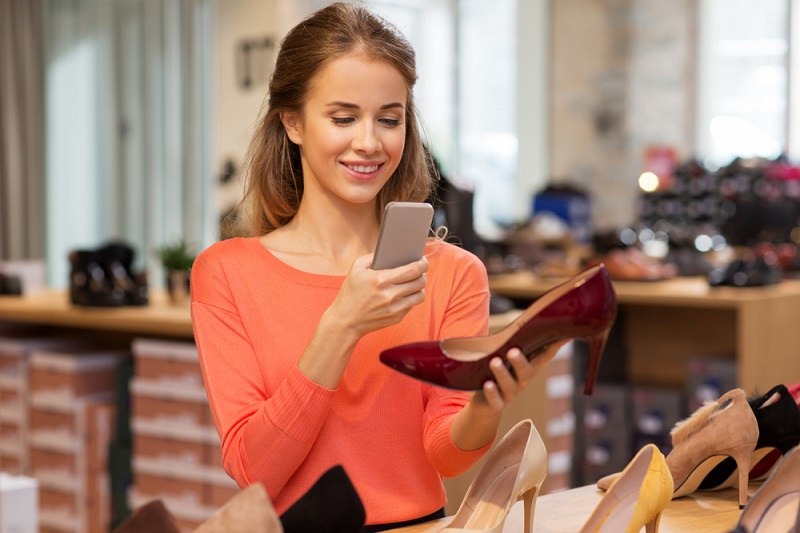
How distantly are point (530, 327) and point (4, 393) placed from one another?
10.3 feet

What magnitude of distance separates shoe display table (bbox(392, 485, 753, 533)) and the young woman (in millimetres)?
104

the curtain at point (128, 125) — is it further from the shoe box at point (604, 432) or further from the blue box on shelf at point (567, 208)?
the shoe box at point (604, 432)

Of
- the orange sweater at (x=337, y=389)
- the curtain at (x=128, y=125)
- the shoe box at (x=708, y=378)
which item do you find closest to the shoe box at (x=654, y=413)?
the shoe box at (x=708, y=378)

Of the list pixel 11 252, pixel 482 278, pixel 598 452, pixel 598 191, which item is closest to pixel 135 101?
pixel 11 252

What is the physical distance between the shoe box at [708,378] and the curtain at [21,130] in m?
5.22

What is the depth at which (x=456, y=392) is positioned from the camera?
5.20 feet

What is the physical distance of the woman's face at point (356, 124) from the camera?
1.47 m

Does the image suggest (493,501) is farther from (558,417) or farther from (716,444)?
(558,417)

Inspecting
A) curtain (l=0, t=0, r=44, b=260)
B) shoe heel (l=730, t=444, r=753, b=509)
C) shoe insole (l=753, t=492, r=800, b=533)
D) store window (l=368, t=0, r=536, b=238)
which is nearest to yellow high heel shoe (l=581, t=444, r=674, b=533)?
shoe insole (l=753, t=492, r=800, b=533)

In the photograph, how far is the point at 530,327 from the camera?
50.5 inches

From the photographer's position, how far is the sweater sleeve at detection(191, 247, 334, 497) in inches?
55.5

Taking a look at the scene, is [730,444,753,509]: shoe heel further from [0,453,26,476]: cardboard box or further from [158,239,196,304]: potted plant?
[0,453,26,476]: cardboard box

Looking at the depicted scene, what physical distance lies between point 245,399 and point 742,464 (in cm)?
71

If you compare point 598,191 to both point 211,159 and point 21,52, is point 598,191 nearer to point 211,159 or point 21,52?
point 211,159
